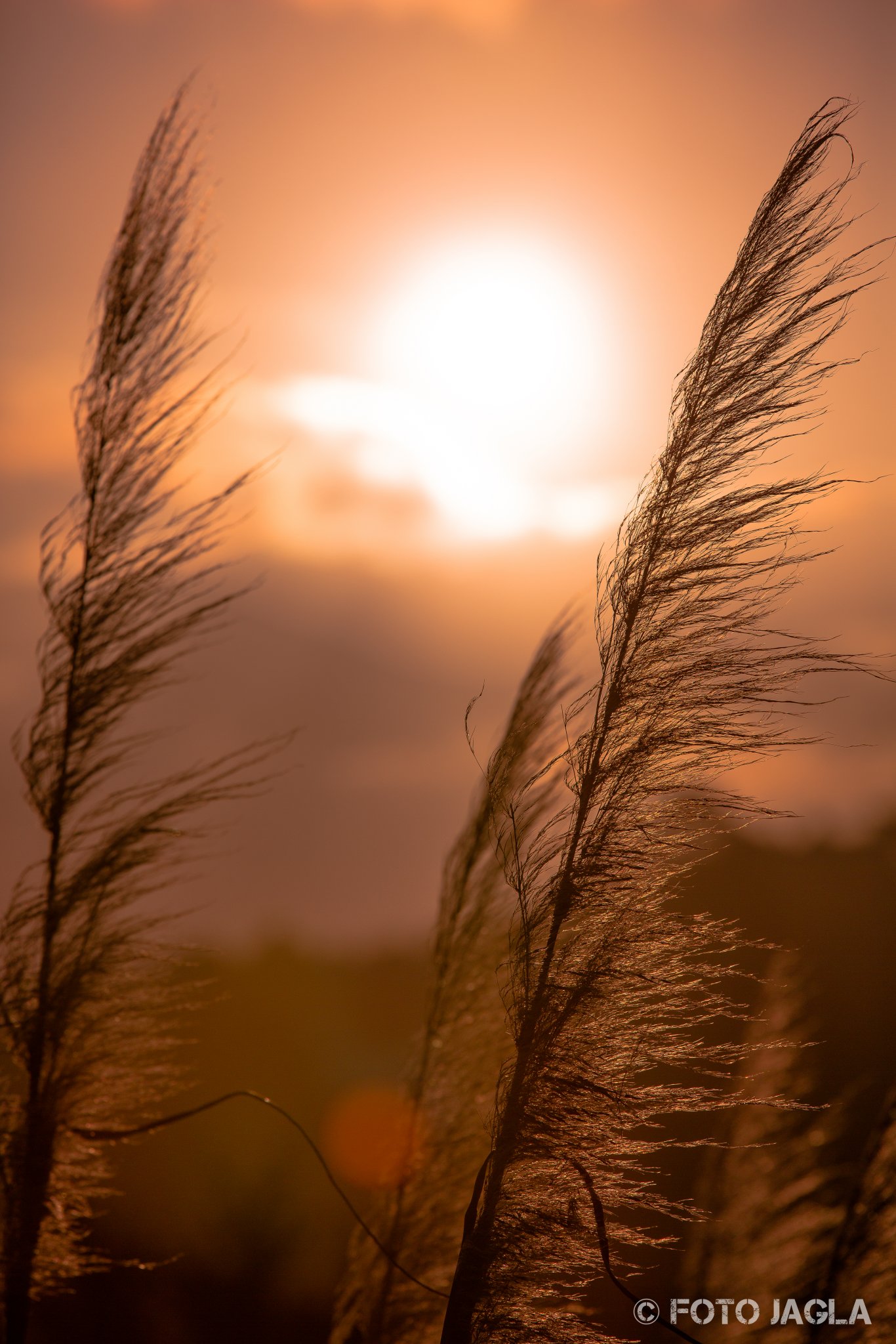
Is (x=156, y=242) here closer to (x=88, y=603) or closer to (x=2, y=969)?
(x=88, y=603)

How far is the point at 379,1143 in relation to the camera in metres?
2.99

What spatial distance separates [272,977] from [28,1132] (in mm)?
5551

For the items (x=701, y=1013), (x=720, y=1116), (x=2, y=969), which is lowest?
(x=720, y=1116)

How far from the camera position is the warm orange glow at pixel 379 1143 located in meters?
2.88

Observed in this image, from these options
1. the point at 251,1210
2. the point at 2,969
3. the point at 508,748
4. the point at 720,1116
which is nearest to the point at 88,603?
the point at 2,969

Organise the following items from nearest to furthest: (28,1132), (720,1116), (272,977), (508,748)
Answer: (28,1132)
(508,748)
(720,1116)
(272,977)

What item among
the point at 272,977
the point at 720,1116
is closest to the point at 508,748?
the point at 720,1116

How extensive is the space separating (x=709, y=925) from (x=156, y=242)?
89.8 inches

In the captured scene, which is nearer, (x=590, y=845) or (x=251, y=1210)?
(x=590, y=845)

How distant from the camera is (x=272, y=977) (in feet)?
25.0

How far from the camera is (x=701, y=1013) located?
80.7 inches

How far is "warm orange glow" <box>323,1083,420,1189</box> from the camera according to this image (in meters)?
2.88

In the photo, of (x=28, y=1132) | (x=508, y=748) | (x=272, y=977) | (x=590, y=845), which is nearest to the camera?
(x=590, y=845)

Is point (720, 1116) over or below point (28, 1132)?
below
